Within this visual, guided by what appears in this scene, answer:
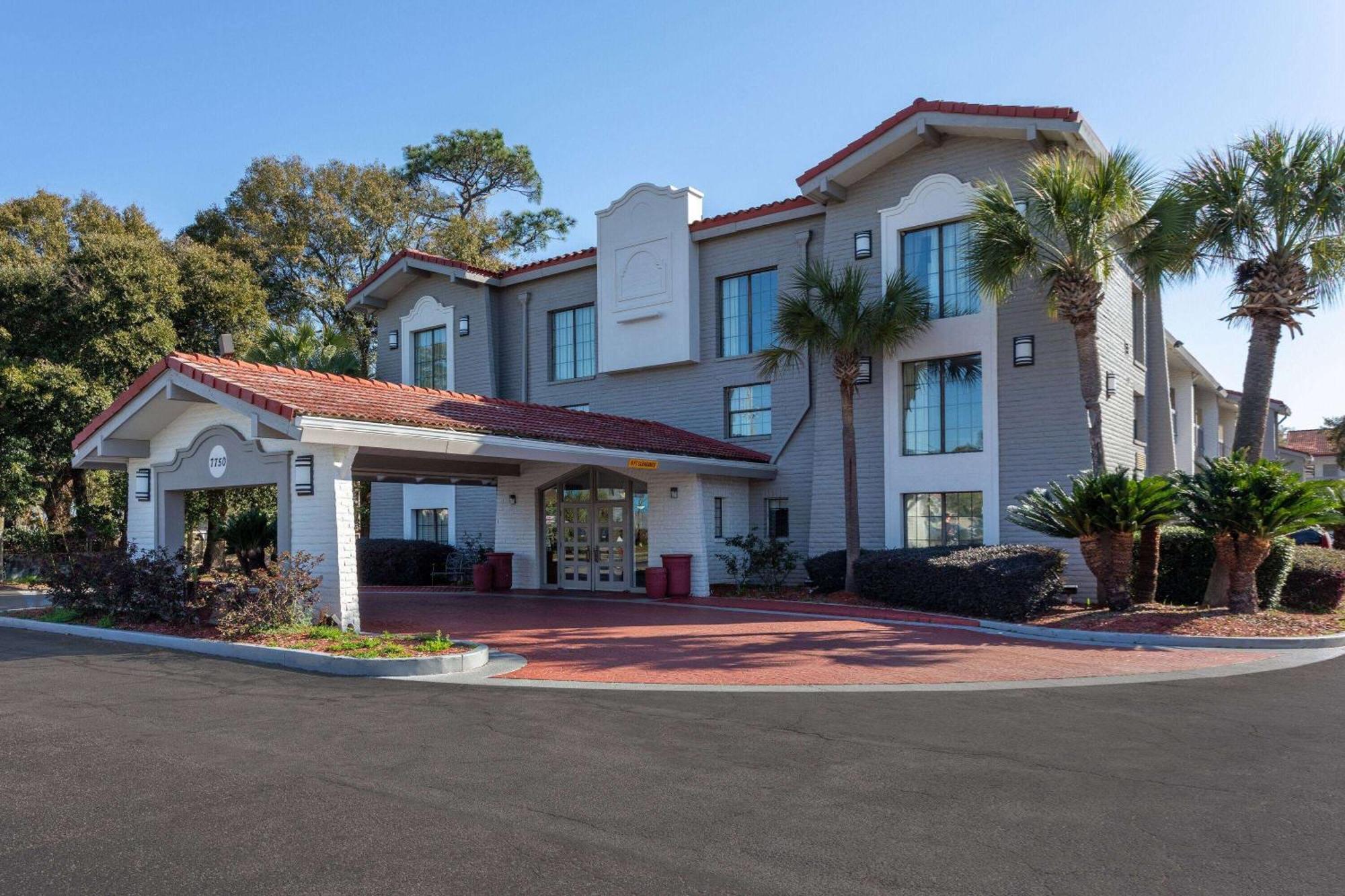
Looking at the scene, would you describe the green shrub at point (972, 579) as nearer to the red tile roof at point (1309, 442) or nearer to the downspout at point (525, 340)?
the downspout at point (525, 340)

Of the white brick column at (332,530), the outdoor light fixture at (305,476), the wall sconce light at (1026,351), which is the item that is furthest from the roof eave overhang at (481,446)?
the wall sconce light at (1026,351)

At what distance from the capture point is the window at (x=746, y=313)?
2288 centimetres

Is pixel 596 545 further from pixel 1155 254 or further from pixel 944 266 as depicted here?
pixel 1155 254

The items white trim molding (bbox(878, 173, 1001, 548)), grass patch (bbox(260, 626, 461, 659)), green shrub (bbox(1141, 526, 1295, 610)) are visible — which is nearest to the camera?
grass patch (bbox(260, 626, 461, 659))

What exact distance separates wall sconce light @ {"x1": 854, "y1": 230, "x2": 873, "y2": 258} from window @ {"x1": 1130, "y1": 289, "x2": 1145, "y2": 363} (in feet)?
20.5

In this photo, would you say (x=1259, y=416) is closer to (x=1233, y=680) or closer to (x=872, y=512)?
(x=872, y=512)

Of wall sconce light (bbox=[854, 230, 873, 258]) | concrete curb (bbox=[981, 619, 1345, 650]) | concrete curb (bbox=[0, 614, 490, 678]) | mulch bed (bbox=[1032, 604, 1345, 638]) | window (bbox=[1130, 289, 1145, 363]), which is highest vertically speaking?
wall sconce light (bbox=[854, 230, 873, 258])

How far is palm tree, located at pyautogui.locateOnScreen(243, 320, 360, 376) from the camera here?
85.5ft

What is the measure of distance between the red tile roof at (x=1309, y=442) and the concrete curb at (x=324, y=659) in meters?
58.0

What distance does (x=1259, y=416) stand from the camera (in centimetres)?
1778

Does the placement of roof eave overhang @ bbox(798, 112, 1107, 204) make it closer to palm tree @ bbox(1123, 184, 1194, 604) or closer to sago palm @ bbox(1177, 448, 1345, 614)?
palm tree @ bbox(1123, 184, 1194, 604)

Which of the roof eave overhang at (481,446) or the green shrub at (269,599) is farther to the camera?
the roof eave overhang at (481,446)

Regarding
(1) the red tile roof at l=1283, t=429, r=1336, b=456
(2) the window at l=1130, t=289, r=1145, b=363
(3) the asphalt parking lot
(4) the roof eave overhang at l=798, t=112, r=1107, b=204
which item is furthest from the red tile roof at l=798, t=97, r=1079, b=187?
(1) the red tile roof at l=1283, t=429, r=1336, b=456

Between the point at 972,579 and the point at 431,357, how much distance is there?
18079 mm
